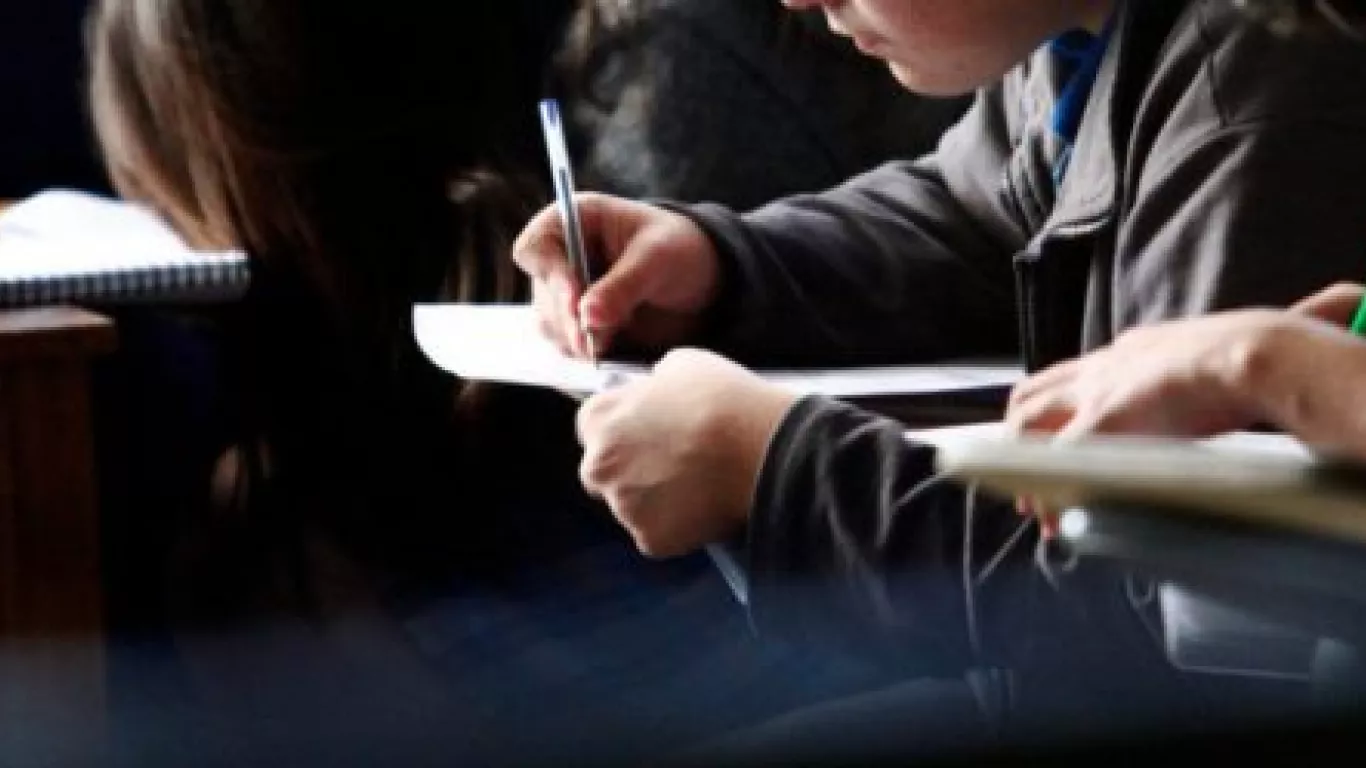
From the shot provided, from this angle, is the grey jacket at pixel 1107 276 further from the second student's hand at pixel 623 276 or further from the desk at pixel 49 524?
the desk at pixel 49 524

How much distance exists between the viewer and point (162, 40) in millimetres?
1182

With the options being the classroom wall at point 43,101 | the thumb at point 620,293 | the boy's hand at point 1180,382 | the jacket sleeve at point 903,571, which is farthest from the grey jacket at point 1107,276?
the classroom wall at point 43,101

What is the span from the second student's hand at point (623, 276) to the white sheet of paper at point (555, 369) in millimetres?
18

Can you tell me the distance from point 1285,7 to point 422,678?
63 centimetres

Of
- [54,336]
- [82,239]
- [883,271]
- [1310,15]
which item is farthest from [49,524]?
[1310,15]

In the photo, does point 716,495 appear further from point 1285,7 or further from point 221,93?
point 221,93

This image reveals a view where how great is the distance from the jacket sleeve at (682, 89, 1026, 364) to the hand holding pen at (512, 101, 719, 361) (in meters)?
0.02

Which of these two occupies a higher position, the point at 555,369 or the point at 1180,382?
the point at 1180,382

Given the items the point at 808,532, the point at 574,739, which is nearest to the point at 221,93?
the point at 574,739

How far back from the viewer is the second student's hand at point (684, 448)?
0.76m

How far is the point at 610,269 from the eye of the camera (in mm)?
967

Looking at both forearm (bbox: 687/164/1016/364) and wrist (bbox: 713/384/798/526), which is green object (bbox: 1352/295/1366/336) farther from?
forearm (bbox: 687/164/1016/364)

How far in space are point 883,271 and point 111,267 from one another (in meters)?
0.38

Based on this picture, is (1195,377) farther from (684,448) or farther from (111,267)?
(111,267)
